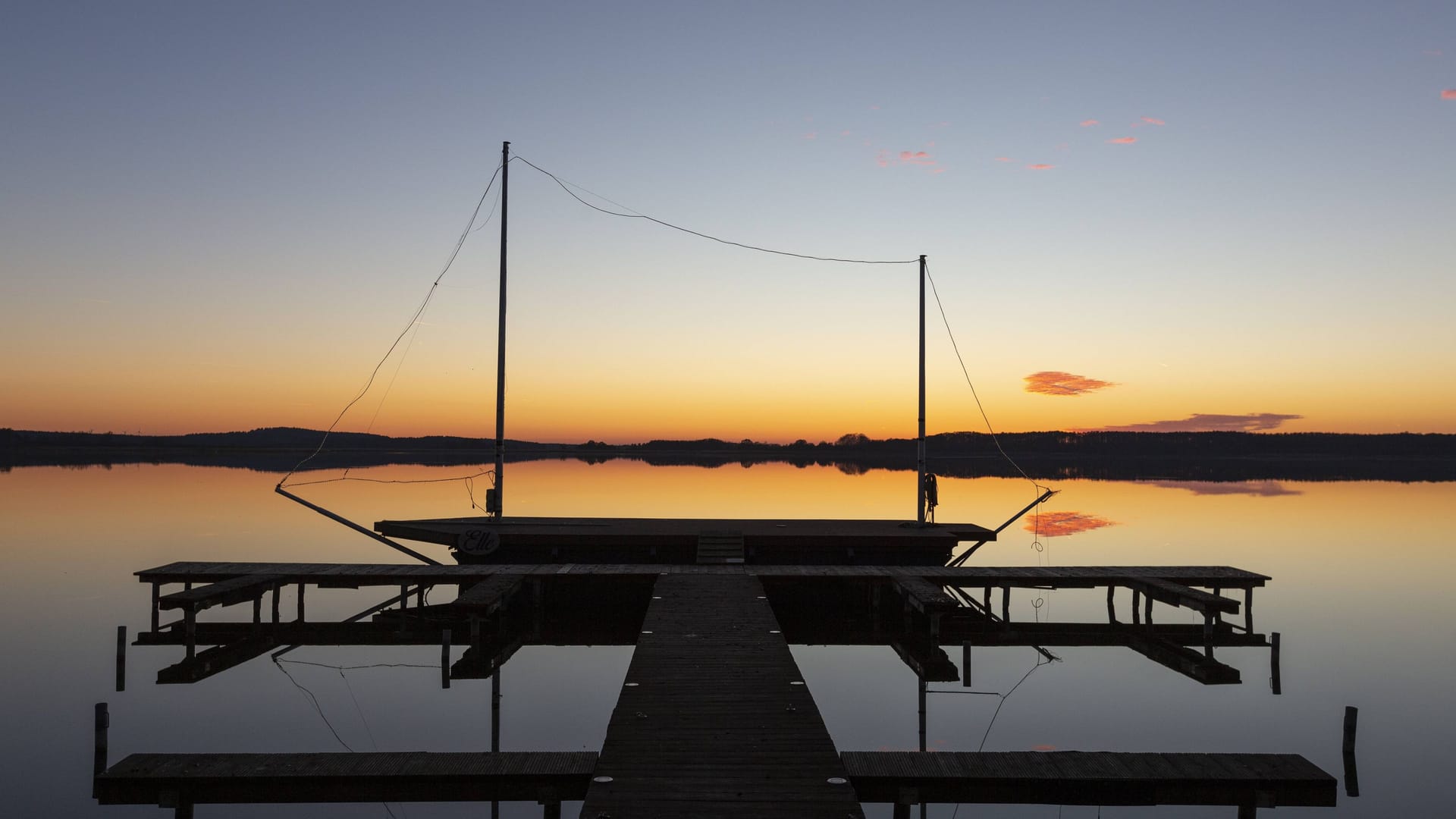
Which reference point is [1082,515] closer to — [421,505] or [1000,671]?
[1000,671]

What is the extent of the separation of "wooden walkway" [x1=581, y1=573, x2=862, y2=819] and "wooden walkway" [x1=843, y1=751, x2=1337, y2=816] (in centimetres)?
92

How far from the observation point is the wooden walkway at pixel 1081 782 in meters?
9.52

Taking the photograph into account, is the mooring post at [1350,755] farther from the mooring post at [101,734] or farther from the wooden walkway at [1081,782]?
the mooring post at [101,734]

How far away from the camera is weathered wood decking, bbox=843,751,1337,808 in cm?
952

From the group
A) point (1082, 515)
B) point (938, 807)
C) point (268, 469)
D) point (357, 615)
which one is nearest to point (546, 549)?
point (357, 615)

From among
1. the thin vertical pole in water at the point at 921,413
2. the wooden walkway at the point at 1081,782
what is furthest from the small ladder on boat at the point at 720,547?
the wooden walkway at the point at 1081,782

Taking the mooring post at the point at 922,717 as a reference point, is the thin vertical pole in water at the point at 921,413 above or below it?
above

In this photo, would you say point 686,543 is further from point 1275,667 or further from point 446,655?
point 1275,667

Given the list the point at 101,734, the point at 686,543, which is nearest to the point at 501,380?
the point at 686,543

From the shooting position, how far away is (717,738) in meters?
9.75

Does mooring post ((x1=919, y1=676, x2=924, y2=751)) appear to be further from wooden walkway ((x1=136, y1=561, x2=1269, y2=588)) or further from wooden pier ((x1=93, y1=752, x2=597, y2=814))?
wooden pier ((x1=93, y1=752, x2=597, y2=814))

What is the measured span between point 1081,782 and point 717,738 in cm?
425

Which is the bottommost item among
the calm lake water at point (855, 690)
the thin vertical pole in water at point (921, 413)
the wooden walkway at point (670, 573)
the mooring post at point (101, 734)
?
the calm lake water at point (855, 690)

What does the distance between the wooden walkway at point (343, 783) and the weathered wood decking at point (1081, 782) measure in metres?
3.58
